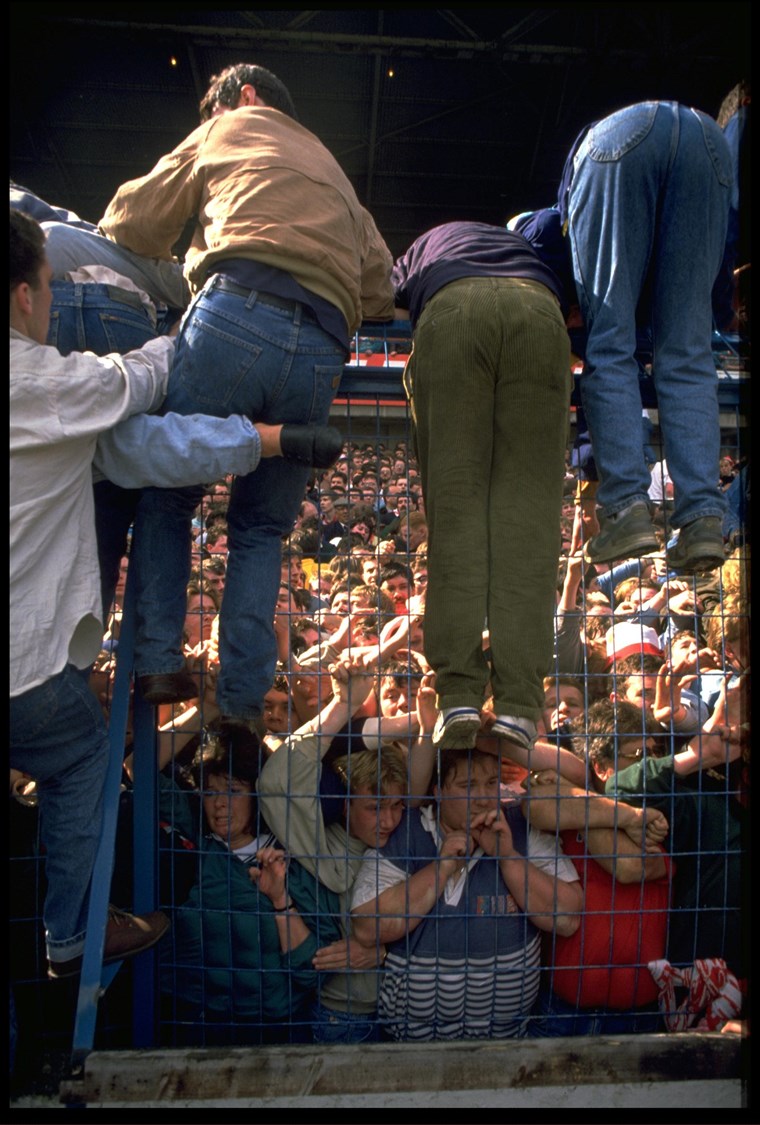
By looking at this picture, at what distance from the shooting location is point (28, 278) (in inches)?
96.3

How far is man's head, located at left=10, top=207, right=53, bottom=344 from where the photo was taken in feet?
7.97

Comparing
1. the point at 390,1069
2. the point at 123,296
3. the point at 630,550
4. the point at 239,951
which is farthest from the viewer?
the point at 239,951

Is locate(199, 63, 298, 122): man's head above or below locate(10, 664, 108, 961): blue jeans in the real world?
above

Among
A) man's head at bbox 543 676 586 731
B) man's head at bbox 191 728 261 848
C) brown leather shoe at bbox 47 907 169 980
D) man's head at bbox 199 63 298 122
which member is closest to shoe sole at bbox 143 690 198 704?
man's head at bbox 191 728 261 848

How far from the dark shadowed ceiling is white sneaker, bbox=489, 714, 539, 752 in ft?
25.4

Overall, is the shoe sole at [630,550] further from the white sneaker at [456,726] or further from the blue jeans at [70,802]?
the blue jeans at [70,802]

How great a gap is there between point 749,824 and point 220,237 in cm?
235

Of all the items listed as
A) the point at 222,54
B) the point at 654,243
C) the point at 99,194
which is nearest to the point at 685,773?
the point at 654,243

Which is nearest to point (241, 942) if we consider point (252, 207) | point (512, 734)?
point (512, 734)

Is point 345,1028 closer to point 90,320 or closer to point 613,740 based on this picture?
point 613,740

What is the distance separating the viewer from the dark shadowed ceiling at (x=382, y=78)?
9.20 metres

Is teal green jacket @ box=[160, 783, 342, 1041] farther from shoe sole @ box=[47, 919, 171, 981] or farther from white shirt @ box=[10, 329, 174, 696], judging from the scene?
white shirt @ box=[10, 329, 174, 696]

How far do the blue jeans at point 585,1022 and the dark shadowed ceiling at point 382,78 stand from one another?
811cm

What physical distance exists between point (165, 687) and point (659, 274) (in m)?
1.94
